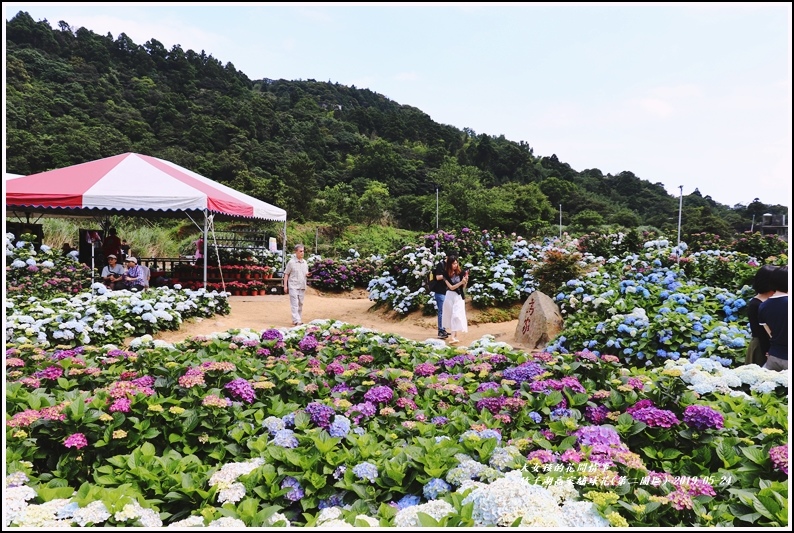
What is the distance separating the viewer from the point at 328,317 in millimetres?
10398

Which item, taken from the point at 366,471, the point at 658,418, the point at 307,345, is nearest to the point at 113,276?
the point at 307,345

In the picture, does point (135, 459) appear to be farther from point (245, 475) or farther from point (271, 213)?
point (271, 213)

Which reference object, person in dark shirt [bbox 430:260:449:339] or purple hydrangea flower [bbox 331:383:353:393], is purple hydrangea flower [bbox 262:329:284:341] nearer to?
purple hydrangea flower [bbox 331:383:353:393]

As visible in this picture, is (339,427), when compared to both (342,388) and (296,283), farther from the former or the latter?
(296,283)

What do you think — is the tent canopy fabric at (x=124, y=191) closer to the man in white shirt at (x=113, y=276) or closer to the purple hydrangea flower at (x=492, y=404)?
the man in white shirt at (x=113, y=276)

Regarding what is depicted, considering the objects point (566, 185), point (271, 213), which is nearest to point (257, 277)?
point (271, 213)

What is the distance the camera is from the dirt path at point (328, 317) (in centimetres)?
798

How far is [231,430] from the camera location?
260 cm

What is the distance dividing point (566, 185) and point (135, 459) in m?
45.0

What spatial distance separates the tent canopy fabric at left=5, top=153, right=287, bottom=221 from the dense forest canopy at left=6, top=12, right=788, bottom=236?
46.9 ft

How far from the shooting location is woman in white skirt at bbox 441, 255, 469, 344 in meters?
7.13

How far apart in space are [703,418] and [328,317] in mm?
8499

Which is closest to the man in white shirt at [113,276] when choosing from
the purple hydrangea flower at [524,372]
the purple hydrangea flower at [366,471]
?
→ the purple hydrangea flower at [524,372]

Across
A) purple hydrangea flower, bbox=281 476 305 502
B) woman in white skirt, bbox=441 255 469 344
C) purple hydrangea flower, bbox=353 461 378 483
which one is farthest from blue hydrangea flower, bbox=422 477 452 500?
woman in white skirt, bbox=441 255 469 344
